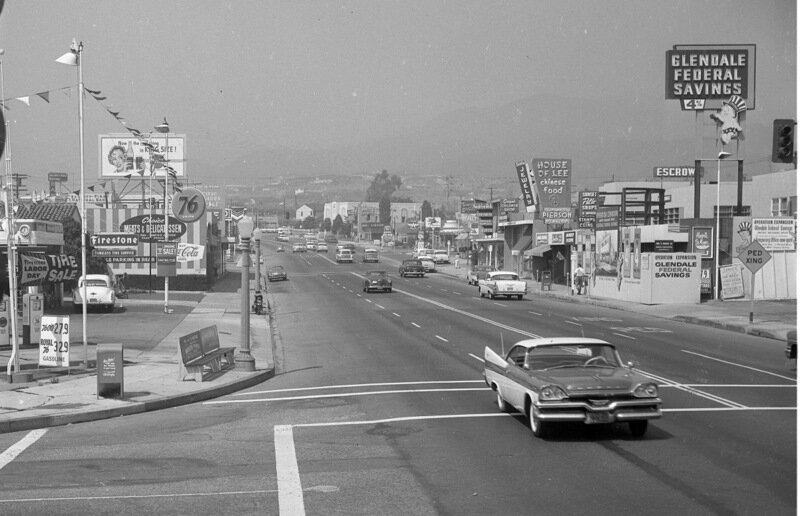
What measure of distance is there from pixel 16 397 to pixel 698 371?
15073 millimetres

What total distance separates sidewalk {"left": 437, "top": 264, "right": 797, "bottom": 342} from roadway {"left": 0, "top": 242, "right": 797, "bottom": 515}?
1066cm

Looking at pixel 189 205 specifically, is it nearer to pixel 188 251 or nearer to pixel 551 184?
pixel 188 251

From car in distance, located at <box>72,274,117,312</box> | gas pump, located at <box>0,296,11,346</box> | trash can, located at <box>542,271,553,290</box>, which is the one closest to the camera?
gas pump, located at <box>0,296,11,346</box>

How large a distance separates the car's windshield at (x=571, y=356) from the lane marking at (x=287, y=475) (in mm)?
3952

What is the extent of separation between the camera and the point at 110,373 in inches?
683

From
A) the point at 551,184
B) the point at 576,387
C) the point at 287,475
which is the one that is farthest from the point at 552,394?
the point at 551,184

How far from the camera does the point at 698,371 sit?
2098 centimetres

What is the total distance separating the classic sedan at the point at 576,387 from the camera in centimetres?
1234

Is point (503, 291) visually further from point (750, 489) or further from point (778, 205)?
point (750, 489)

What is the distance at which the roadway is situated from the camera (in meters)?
9.53

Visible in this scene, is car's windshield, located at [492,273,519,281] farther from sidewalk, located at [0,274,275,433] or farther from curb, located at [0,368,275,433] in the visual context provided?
curb, located at [0,368,275,433]

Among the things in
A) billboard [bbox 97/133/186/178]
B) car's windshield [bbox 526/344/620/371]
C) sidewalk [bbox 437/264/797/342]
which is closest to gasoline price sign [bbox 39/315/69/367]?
car's windshield [bbox 526/344/620/371]

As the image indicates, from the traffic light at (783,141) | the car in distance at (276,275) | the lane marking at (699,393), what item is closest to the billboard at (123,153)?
the car in distance at (276,275)

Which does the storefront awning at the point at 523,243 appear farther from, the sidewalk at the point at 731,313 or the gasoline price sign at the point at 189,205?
the gasoline price sign at the point at 189,205
